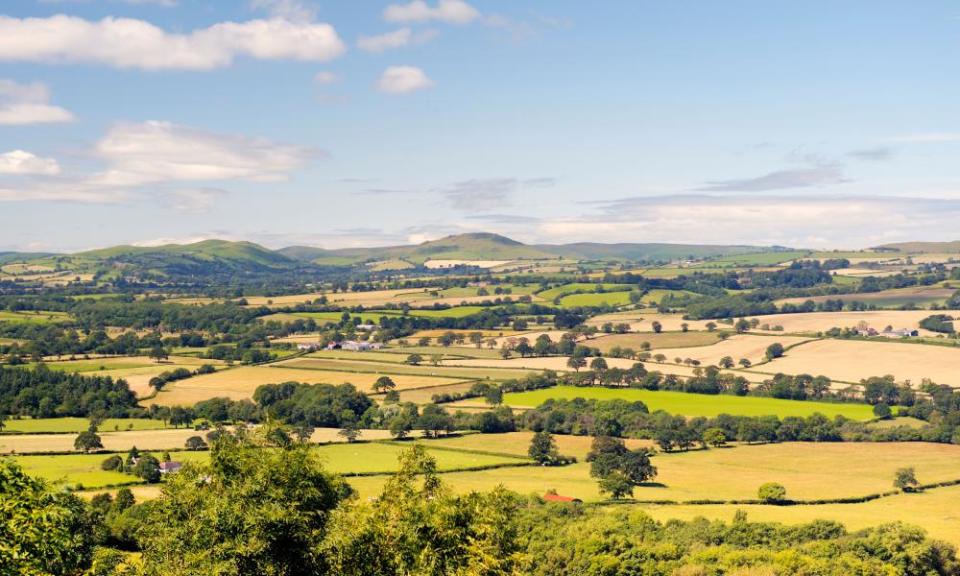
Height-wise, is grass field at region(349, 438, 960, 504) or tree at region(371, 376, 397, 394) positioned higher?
tree at region(371, 376, 397, 394)

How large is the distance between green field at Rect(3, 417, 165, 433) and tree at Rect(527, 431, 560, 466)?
4355 cm

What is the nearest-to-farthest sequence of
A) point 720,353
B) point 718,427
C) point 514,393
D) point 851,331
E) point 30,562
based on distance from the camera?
point 30,562 → point 718,427 → point 514,393 → point 720,353 → point 851,331

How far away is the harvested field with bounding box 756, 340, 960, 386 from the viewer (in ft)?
433

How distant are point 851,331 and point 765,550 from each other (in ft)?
437

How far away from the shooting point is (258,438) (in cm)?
2945

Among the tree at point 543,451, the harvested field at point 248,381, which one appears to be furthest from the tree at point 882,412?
the harvested field at point 248,381

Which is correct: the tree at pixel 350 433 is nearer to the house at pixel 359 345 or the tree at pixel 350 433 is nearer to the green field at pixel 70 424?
the green field at pixel 70 424

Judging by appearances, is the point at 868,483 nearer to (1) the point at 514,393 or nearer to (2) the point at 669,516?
(2) the point at 669,516

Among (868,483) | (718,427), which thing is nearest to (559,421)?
(718,427)

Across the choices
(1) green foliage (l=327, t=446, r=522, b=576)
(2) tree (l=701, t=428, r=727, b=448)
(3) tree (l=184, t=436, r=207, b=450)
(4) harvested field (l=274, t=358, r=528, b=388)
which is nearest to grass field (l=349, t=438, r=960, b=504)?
(2) tree (l=701, t=428, r=727, b=448)

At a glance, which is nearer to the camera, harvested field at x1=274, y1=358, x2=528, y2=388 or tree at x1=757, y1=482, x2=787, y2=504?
tree at x1=757, y1=482, x2=787, y2=504

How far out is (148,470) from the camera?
254 ft

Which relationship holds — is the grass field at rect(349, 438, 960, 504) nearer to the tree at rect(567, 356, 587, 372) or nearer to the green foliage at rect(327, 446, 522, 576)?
the green foliage at rect(327, 446, 522, 576)

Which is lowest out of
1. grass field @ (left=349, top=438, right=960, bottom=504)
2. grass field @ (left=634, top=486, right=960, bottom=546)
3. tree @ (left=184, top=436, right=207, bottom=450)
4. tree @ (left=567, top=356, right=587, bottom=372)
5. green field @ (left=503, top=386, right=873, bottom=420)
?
grass field @ (left=349, top=438, right=960, bottom=504)
